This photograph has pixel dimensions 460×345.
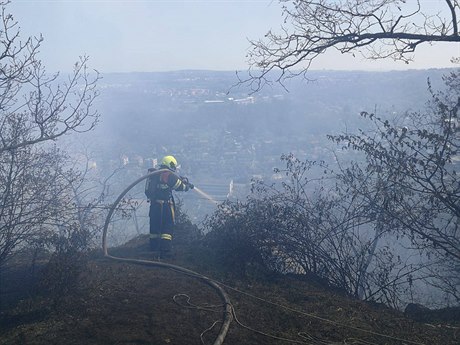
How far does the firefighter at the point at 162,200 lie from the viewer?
8.09 meters

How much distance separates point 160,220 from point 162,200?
39 cm

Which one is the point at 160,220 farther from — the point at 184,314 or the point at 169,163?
the point at 184,314

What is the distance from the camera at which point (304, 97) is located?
42.4 meters

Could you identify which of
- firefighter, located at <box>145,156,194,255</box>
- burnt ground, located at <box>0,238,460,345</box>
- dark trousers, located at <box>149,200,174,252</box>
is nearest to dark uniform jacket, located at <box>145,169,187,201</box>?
firefighter, located at <box>145,156,194,255</box>

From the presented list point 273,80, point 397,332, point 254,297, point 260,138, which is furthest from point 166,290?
point 260,138

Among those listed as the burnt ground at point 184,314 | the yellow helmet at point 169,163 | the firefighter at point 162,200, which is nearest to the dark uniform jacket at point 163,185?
the firefighter at point 162,200

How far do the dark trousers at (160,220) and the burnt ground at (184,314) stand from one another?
1323mm

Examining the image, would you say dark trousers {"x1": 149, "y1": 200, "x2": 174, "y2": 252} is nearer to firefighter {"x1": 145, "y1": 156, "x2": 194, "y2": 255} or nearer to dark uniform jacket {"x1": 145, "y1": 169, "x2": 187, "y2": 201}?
firefighter {"x1": 145, "y1": 156, "x2": 194, "y2": 255}

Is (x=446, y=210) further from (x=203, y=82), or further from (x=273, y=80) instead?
(x=203, y=82)

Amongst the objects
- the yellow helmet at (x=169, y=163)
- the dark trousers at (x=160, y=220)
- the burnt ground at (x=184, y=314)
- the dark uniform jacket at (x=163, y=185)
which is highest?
the yellow helmet at (x=169, y=163)

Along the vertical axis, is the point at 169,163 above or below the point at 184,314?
above

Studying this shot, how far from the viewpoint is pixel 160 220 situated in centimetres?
812

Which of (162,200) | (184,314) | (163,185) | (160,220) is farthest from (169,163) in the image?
(184,314)

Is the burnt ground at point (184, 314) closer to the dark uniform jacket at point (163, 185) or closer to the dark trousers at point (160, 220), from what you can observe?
the dark trousers at point (160, 220)
